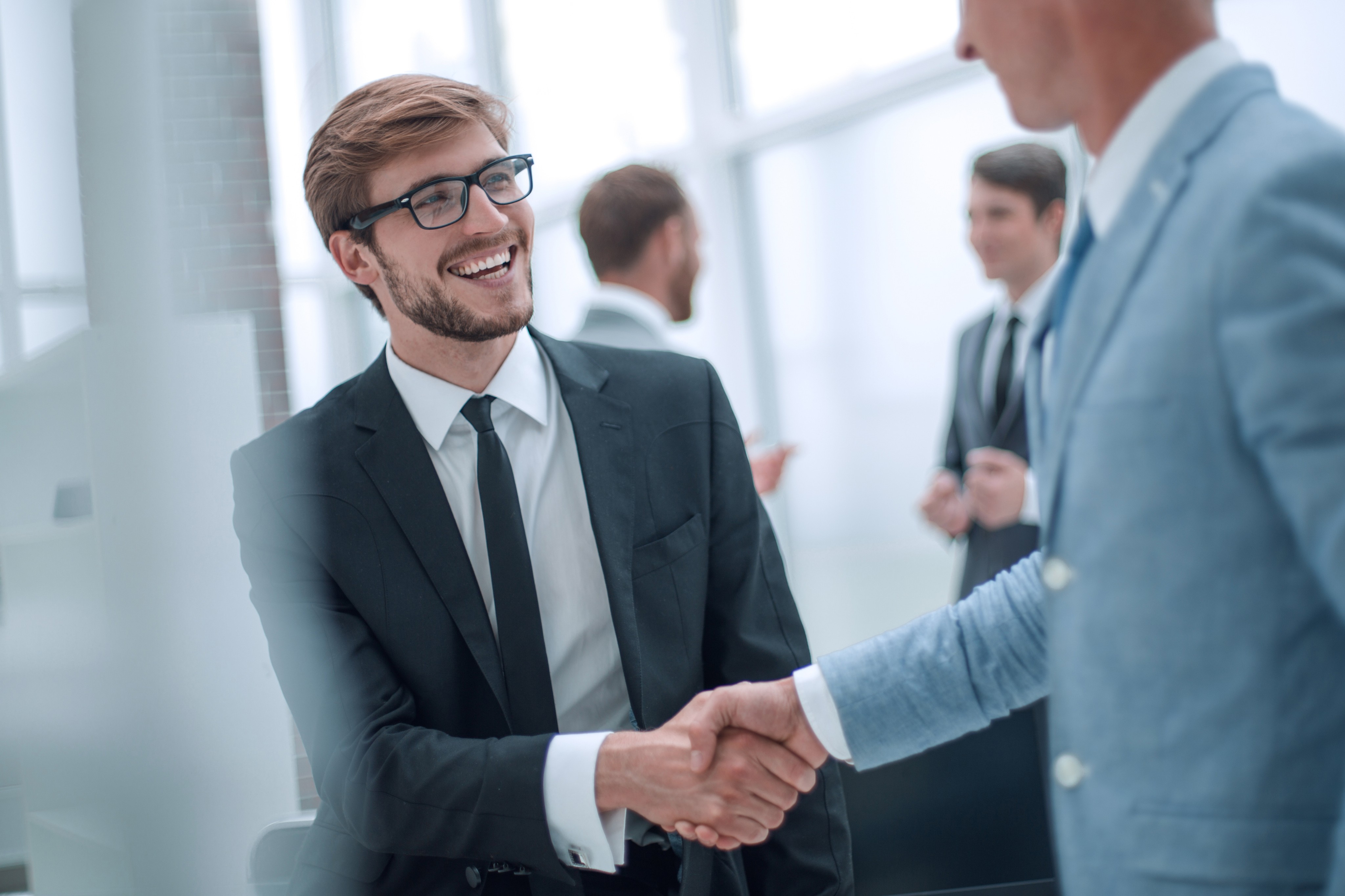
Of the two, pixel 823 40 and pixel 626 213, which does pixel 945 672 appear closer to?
pixel 626 213

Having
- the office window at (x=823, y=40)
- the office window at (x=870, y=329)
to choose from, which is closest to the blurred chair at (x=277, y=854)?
the office window at (x=870, y=329)

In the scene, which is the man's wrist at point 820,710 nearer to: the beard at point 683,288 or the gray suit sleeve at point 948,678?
the gray suit sleeve at point 948,678

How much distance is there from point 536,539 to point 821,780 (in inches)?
20.0

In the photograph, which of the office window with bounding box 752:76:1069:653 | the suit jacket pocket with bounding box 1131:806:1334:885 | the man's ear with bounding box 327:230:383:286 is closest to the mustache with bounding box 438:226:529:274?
the man's ear with bounding box 327:230:383:286

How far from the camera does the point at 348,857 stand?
1.32m

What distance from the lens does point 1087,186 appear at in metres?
0.86

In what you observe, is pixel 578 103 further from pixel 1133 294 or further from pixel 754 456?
pixel 1133 294

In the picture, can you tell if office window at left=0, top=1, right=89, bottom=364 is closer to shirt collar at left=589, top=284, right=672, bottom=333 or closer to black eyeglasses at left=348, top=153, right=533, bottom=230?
black eyeglasses at left=348, top=153, right=533, bottom=230

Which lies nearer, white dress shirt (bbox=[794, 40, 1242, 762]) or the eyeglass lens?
white dress shirt (bbox=[794, 40, 1242, 762])

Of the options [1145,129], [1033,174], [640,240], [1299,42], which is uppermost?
[1299,42]

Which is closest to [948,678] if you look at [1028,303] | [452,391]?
[452,391]

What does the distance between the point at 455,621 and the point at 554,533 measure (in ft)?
0.60

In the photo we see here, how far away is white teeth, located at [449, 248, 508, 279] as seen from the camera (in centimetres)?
150

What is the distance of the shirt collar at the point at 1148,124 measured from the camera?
79cm
